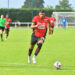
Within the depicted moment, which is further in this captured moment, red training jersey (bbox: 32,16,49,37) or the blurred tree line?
the blurred tree line

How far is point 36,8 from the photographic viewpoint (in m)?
57.3

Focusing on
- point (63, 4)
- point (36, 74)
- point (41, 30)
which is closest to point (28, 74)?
point (36, 74)

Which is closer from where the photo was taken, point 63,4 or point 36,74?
point 36,74

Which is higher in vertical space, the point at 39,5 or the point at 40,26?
the point at 40,26

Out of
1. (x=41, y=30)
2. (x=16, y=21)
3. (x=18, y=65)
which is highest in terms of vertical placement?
(x=41, y=30)

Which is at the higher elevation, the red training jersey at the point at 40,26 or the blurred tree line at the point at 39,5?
the red training jersey at the point at 40,26

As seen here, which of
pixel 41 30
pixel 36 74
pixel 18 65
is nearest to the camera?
pixel 36 74

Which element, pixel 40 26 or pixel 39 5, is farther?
pixel 39 5

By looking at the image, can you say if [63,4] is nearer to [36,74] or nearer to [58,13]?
[58,13]

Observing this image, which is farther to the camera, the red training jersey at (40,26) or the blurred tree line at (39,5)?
the blurred tree line at (39,5)

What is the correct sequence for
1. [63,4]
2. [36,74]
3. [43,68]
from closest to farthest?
[36,74] → [43,68] → [63,4]

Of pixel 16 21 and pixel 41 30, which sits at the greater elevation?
pixel 41 30

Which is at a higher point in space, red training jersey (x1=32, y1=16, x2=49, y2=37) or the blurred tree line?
red training jersey (x1=32, y1=16, x2=49, y2=37)

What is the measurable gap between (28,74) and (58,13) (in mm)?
47207
